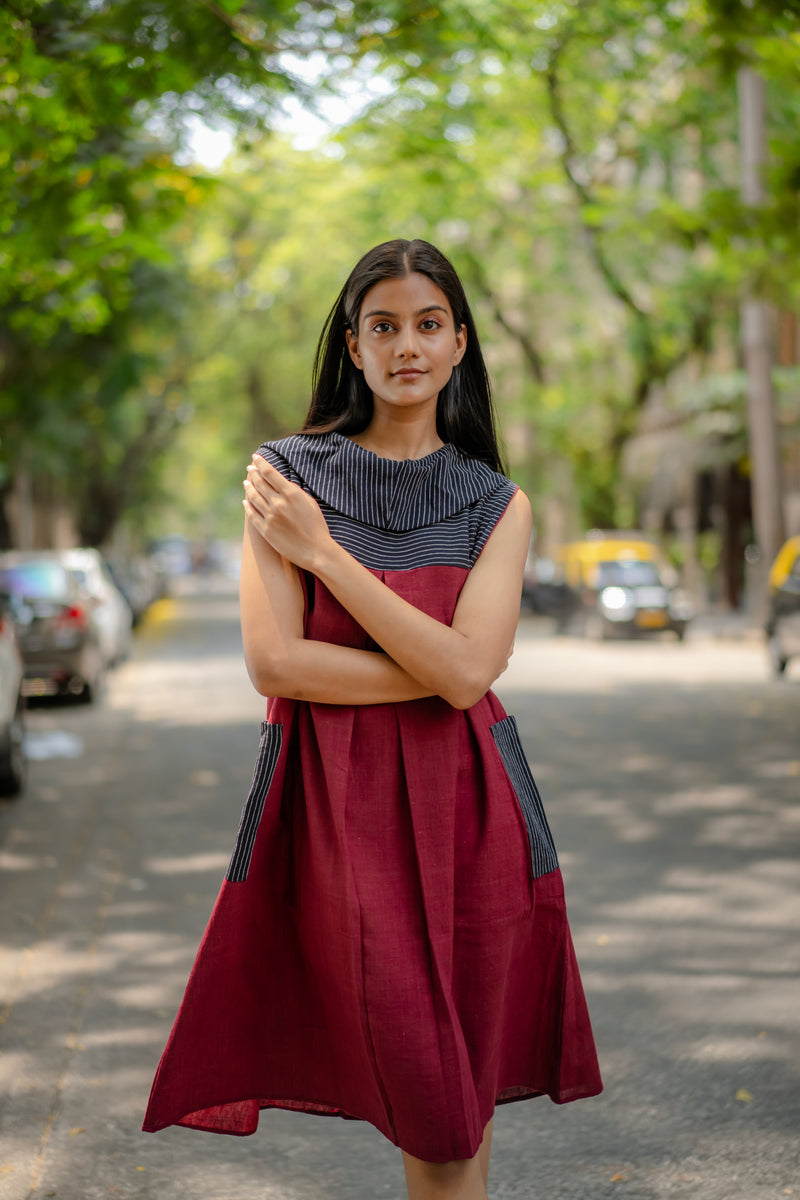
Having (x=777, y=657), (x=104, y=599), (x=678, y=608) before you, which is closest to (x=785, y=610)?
(x=777, y=657)

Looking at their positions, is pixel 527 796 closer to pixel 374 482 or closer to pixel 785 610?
pixel 374 482

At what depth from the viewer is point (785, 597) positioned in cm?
1745

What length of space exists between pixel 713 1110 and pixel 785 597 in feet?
45.7

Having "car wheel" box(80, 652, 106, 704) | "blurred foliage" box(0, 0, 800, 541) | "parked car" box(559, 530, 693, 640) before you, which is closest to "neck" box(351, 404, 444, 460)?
"blurred foliage" box(0, 0, 800, 541)

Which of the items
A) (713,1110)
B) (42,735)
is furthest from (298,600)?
(42,735)

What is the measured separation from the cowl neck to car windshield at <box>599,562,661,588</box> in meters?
23.2

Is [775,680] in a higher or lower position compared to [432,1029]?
lower

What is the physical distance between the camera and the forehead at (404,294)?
2609 millimetres

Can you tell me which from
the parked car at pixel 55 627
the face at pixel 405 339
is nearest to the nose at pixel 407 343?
the face at pixel 405 339

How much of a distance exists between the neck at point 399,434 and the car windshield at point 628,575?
76.0 feet

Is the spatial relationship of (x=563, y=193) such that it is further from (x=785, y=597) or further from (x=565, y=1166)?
(x=565, y=1166)

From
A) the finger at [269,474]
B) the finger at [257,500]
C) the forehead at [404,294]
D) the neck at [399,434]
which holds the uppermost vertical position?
the forehead at [404,294]

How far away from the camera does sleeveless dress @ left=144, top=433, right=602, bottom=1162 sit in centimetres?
246

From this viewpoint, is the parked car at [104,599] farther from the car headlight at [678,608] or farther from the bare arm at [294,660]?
the bare arm at [294,660]
